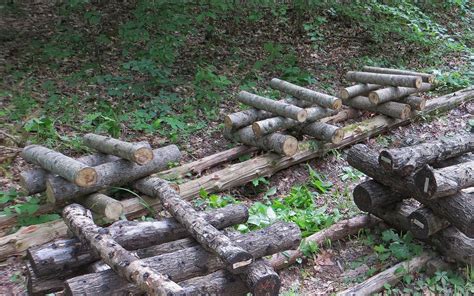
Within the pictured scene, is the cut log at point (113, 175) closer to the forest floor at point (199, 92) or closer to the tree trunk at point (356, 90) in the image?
the forest floor at point (199, 92)

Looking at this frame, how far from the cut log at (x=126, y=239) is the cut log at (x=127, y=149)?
1.04 m

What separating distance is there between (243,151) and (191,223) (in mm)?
3027

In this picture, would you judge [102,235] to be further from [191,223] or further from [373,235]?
[373,235]

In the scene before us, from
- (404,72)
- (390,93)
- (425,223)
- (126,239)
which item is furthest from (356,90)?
(126,239)

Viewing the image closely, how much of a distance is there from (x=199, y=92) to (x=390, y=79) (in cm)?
331

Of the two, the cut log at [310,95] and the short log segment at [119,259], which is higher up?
the short log segment at [119,259]

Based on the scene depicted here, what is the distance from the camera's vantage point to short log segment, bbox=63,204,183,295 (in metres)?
3.69

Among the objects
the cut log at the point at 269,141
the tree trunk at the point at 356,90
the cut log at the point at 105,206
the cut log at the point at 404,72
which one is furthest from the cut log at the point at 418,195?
the cut log at the point at 404,72

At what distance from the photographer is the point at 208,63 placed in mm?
10258

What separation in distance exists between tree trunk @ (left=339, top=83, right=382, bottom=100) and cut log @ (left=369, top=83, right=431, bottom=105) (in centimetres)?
29

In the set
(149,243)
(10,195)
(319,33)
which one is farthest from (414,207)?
(319,33)

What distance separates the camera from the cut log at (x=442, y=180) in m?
4.77

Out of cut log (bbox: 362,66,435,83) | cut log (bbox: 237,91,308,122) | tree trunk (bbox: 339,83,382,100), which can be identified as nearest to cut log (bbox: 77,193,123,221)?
cut log (bbox: 237,91,308,122)

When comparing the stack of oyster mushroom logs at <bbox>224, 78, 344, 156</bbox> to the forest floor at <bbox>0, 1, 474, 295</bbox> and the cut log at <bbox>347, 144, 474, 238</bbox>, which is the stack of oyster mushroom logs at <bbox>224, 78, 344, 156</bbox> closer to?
the forest floor at <bbox>0, 1, 474, 295</bbox>
